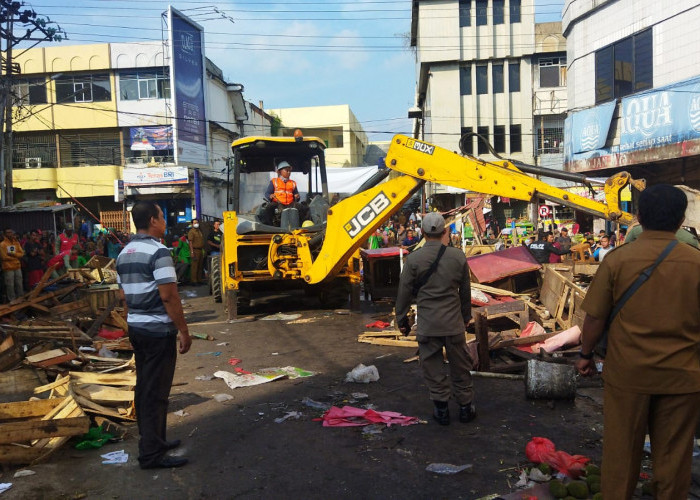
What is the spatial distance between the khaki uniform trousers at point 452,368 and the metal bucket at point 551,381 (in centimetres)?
81

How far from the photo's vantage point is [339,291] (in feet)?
35.7

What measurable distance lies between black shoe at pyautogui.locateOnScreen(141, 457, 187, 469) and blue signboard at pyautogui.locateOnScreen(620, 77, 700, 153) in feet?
54.6

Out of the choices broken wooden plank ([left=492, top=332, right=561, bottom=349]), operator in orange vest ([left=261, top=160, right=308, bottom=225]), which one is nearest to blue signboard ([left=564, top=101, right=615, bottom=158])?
operator in orange vest ([left=261, top=160, right=308, bottom=225])

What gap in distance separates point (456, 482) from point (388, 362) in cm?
321

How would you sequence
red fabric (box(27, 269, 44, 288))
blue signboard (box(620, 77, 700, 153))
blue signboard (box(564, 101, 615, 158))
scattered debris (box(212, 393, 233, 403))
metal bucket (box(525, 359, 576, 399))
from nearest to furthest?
1. metal bucket (box(525, 359, 576, 399))
2. scattered debris (box(212, 393, 233, 403))
3. red fabric (box(27, 269, 44, 288))
4. blue signboard (box(620, 77, 700, 153))
5. blue signboard (box(564, 101, 615, 158))

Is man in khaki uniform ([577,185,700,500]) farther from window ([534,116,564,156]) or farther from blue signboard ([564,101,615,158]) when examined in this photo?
window ([534,116,564,156])

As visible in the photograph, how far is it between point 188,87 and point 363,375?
30221mm

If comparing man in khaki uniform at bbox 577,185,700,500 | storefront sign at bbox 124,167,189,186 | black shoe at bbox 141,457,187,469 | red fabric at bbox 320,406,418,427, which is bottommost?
red fabric at bbox 320,406,418,427

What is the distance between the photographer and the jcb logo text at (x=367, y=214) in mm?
8555

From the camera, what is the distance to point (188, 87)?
32750 mm

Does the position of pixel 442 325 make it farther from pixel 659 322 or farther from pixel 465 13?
pixel 465 13

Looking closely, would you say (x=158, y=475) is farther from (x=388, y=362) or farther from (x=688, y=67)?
(x=688, y=67)

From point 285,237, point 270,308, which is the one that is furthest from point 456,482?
point 270,308

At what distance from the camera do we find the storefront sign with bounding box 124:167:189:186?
30.6 m
